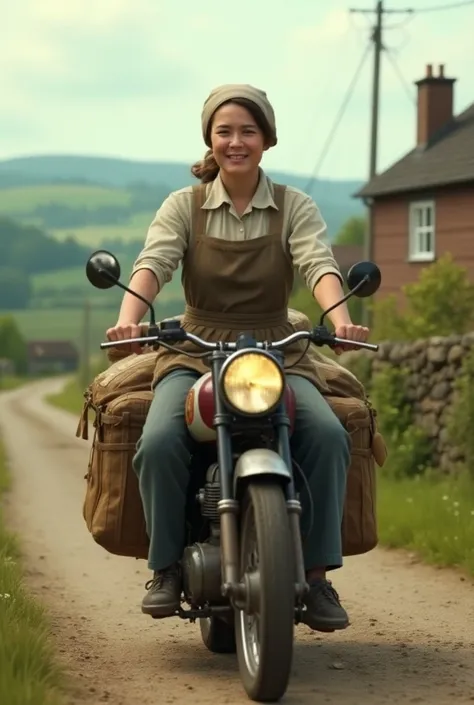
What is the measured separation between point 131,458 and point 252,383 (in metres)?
0.85

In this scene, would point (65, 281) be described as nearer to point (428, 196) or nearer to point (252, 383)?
point (428, 196)

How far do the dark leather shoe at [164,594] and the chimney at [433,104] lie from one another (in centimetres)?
2771

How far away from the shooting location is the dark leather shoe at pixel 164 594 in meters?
5.50

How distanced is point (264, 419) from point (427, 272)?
18.9m

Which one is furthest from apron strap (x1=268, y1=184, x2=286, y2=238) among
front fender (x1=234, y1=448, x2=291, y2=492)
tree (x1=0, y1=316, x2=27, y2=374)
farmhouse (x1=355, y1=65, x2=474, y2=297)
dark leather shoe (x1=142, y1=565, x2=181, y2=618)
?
tree (x1=0, y1=316, x2=27, y2=374)

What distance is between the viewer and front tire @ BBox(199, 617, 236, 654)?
20.1 ft

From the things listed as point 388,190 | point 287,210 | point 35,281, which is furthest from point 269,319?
point 35,281

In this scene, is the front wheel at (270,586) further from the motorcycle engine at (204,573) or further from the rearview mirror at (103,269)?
the rearview mirror at (103,269)

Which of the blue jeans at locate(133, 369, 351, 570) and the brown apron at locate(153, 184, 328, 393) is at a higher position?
the brown apron at locate(153, 184, 328, 393)

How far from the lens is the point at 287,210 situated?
584 cm

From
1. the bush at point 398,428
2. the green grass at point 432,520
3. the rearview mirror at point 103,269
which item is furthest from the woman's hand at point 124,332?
the bush at point 398,428

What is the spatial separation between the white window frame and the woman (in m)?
25.0

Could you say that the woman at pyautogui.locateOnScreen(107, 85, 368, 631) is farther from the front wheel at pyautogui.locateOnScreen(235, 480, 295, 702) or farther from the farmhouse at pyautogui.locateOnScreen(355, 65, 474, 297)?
the farmhouse at pyautogui.locateOnScreen(355, 65, 474, 297)

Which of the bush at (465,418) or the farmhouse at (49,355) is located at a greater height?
the farmhouse at (49,355)
